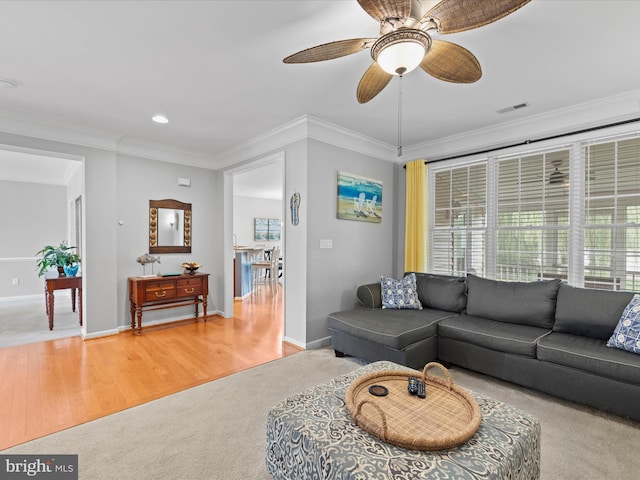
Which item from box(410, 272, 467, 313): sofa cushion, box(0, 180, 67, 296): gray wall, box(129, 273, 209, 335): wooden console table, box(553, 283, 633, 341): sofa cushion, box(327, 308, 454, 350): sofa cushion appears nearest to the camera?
box(553, 283, 633, 341): sofa cushion

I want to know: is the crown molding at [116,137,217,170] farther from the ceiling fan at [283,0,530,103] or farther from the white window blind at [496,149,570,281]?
the white window blind at [496,149,570,281]

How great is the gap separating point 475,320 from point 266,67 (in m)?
3.04

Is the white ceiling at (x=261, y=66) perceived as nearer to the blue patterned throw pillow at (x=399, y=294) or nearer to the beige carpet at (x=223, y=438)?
the blue patterned throw pillow at (x=399, y=294)

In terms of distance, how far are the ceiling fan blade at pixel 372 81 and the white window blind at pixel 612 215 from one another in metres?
2.57

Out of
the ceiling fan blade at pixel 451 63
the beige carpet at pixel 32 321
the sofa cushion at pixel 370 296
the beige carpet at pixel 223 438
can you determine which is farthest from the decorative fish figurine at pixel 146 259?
the ceiling fan blade at pixel 451 63

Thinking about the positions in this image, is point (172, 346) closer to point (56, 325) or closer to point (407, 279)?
point (56, 325)

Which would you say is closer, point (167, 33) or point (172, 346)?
point (167, 33)

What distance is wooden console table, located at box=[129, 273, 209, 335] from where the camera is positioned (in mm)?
4258

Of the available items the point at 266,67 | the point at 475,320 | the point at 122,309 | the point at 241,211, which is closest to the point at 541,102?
the point at 475,320

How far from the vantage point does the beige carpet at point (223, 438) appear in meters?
1.77

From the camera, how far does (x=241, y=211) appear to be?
31.8 ft

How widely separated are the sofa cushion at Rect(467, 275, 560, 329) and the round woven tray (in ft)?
5.93

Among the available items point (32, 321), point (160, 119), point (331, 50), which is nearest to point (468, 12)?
point (331, 50)

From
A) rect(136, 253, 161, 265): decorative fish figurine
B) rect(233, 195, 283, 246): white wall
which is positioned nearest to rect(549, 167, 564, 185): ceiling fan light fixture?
rect(136, 253, 161, 265): decorative fish figurine
